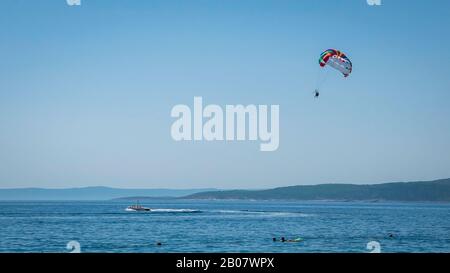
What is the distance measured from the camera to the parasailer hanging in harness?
33.5 feet

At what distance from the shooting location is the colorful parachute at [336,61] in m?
10.2

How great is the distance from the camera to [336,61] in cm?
→ 1143

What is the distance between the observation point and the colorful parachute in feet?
33.5

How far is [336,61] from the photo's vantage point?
37.5ft

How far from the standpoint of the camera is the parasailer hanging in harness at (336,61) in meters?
10.2
